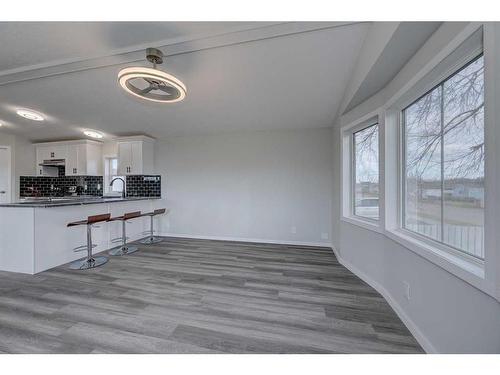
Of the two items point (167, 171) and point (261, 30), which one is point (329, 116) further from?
point (167, 171)

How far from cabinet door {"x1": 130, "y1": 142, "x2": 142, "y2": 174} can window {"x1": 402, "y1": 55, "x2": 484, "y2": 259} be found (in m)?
4.63

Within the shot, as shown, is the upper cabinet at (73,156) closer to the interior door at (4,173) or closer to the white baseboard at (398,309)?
the interior door at (4,173)

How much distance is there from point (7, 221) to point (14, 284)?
0.93 metres

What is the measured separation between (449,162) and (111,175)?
6.03 m

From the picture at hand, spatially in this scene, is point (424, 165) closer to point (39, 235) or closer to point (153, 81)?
point (153, 81)

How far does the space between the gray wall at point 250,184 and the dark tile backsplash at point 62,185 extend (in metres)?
1.79

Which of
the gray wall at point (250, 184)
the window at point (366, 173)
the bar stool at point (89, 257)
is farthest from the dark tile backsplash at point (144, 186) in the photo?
the window at point (366, 173)

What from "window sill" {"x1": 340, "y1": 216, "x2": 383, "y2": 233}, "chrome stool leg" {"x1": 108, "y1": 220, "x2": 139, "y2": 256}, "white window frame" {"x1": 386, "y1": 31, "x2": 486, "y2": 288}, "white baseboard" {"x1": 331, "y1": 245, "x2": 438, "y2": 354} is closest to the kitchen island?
"chrome stool leg" {"x1": 108, "y1": 220, "x2": 139, "y2": 256}

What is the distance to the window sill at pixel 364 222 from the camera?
7.41ft

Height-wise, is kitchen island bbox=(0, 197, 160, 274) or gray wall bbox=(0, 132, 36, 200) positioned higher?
gray wall bbox=(0, 132, 36, 200)

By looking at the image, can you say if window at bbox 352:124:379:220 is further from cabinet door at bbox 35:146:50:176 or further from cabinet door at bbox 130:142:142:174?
cabinet door at bbox 35:146:50:176

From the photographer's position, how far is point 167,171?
4.73m

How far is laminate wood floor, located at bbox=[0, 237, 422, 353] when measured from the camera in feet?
4.85
